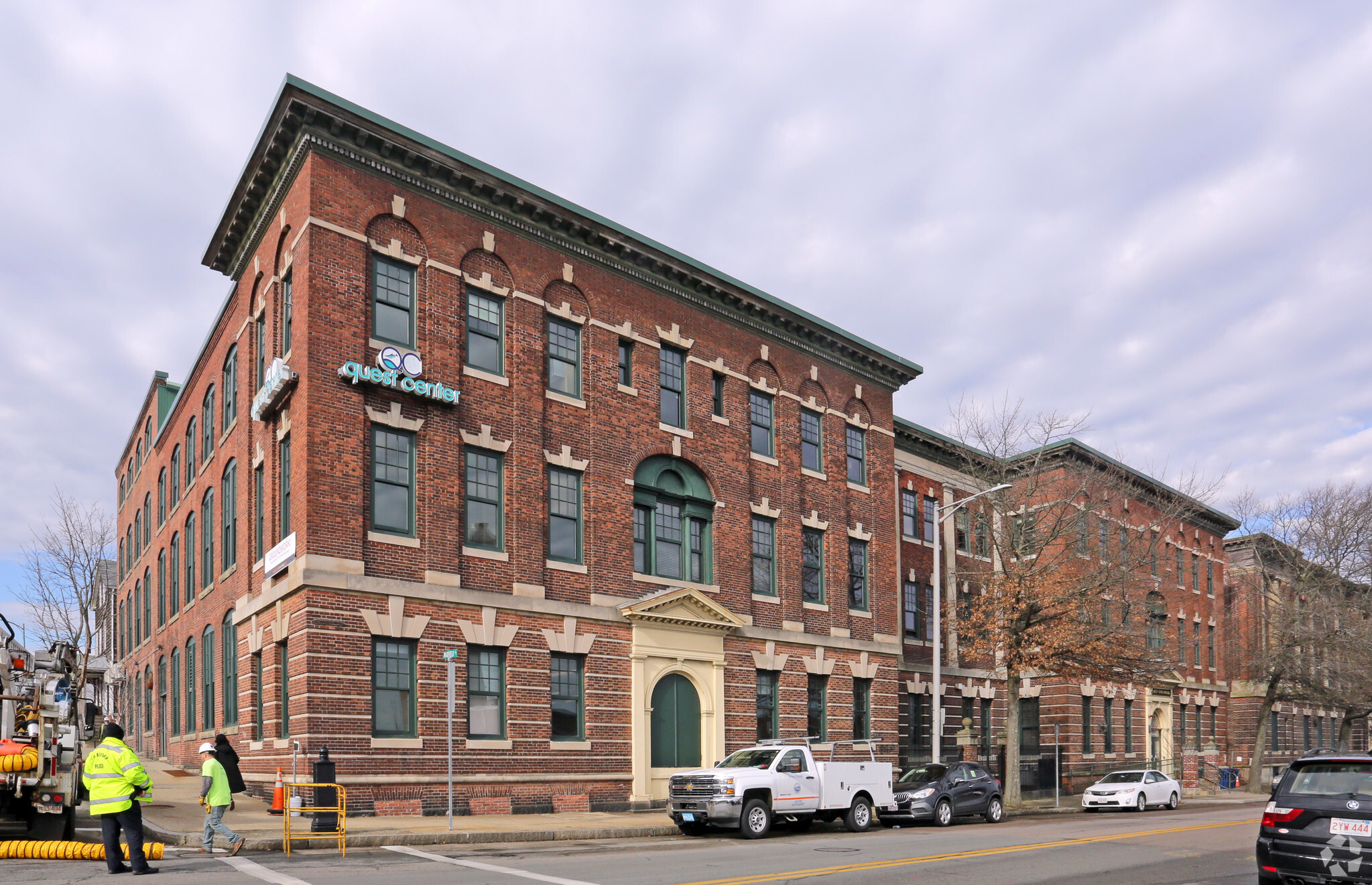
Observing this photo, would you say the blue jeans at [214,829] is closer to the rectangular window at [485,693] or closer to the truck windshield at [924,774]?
the rectangular window at [485,693]

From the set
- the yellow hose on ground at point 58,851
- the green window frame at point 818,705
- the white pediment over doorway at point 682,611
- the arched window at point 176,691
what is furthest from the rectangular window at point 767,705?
the yellow hose on ground at point 58,851

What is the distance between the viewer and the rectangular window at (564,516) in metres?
26.6

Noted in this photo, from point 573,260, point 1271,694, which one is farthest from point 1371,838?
point 1271,694

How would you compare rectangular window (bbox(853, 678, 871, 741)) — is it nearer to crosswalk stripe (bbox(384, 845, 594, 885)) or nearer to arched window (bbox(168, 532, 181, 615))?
crosswalk stripe (bbox(384, 845, 594, 885))

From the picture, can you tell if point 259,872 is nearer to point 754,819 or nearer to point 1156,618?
point 754,819

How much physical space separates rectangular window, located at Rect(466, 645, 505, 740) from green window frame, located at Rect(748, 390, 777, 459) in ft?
36.7

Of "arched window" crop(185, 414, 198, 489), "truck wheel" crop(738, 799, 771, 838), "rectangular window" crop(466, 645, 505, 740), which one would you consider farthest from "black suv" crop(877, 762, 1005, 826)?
"arched window" crop(185, 414, 198, 489)

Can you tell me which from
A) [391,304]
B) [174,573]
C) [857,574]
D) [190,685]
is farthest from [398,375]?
[174,573]

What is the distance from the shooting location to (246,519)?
1066 inches

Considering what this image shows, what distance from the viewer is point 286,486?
2439 cm

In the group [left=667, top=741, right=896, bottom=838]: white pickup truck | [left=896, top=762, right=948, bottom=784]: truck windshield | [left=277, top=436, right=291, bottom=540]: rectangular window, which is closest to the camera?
[left=667, top=741, right=896, bottom=838]: white pickup truck

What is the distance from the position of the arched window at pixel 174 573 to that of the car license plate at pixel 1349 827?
112ft

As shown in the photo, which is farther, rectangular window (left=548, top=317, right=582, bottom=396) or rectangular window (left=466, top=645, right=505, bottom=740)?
rectangular window (left=548, top=317, right=582, bottom=396)

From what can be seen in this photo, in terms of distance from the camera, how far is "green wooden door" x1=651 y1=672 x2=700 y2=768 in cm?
2814
